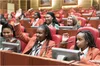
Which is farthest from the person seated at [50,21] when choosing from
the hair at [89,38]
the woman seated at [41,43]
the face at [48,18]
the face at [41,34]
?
the hair at [89,38]

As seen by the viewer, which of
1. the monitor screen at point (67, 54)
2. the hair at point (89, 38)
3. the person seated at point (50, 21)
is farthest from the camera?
the person seated at point (50, 21)

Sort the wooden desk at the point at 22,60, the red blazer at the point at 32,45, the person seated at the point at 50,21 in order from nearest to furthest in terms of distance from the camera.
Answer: the wooden desk at the point at 22,60
the red blazer at the point at 32,45
the person seated at the point at 50,21

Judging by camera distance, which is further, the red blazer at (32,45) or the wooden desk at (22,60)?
the red blazer at (32,45)

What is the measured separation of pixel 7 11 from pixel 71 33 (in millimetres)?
11927

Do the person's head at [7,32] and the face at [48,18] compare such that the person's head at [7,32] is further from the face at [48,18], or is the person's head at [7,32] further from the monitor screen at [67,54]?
the face at [48,18]

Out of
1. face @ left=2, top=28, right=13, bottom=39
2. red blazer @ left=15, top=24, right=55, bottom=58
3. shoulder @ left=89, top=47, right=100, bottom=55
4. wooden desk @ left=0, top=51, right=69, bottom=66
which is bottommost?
red blazer @ left=15, top=24, right=55, bottom=58

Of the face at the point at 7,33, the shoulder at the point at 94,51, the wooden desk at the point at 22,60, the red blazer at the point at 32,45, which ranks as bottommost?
the red blazer at the point at 32,45

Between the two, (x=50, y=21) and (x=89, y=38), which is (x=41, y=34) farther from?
(x=50, y=21)

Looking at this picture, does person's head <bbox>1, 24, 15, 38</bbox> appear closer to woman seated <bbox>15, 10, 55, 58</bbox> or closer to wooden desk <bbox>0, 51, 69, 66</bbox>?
woman seated <bbox>15, 10, 55, 58</bbox>

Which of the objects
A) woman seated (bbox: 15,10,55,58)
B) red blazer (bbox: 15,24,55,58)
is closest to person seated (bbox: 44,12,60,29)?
red blazer (bbox: 15,24,55,58)

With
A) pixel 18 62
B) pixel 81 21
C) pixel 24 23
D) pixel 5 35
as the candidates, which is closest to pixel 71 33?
pixel 5 35

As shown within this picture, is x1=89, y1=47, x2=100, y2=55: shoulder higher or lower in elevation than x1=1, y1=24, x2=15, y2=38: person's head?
lower

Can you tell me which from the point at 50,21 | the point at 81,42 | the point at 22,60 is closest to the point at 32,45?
the point at 81,42

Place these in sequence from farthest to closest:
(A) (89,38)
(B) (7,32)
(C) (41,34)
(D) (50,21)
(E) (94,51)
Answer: (D) (50,21) → (B) (7,32) → (C) (41,34) → (A) (89,38) → (E) (94,51)
